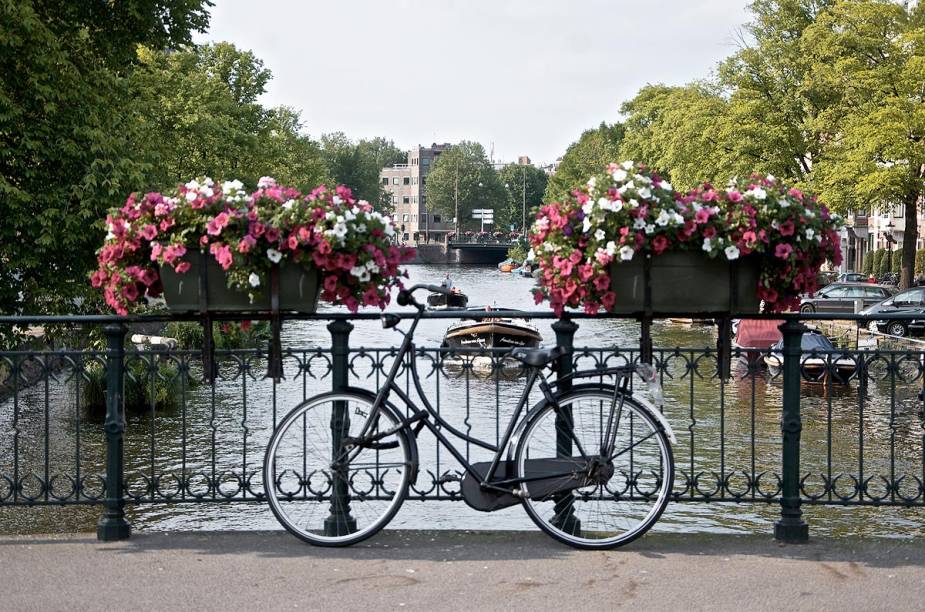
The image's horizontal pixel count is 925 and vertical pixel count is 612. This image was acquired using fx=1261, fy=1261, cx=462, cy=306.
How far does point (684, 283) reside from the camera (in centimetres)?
670

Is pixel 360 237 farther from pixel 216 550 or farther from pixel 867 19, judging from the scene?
pixel 867 19

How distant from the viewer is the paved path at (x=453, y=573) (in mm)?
5688

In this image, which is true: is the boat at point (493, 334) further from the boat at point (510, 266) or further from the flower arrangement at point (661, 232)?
the boat at point (510, 266)

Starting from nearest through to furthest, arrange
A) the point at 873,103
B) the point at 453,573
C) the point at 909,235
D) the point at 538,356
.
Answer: the point at 453,573 < the point at 538,356 < the point at 873,103 < the point at 909,235

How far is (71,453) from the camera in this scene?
2192cm

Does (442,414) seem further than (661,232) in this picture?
Yes

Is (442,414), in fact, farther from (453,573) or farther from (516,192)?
(516,192)

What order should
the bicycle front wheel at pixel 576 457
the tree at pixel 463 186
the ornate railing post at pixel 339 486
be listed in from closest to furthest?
1. the bicycle front wheel at pixel 576 457
2. the ornate railing post at pixel 339 486
3. the tree at pixel 463 186

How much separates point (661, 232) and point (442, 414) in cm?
2015

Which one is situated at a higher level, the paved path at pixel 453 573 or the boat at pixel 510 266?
the boat at pixel 510 266

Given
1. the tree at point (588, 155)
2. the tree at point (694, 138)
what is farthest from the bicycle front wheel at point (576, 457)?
the tree at point (588, 155)

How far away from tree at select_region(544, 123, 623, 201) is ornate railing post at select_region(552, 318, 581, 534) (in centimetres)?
8494

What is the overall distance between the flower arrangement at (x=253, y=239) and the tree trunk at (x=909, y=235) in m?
38.3

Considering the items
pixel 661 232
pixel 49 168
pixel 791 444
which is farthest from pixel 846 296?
pixel 661 232
